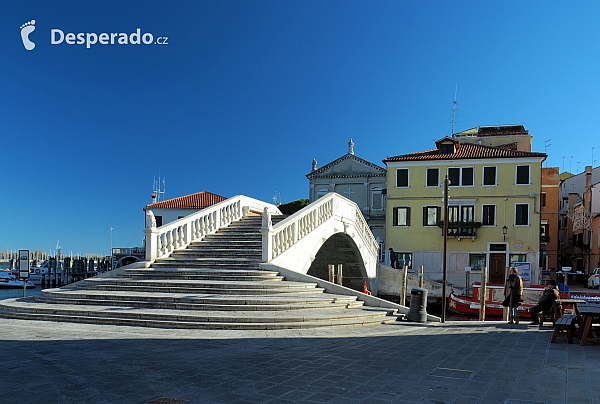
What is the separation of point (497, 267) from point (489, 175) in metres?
5.70

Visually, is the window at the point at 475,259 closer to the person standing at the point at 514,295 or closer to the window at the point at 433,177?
the window at the point at 433,177

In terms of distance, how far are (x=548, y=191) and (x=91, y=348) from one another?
124 feet

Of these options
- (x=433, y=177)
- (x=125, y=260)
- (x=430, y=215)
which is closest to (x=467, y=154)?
(x=433, y=177)

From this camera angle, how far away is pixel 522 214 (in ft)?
96.0

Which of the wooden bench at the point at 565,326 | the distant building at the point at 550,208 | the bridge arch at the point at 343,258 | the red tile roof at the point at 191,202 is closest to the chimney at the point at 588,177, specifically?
the distant building at the point at 550,208

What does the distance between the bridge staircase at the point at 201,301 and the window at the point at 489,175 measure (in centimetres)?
2127

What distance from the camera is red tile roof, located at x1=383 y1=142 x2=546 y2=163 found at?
29.7 metres

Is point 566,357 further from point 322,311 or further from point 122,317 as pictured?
point 122,317

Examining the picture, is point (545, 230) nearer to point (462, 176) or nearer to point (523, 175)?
point (523, 175)

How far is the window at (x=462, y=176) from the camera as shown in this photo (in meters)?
30.4

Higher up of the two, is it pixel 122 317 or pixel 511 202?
pixel 511 202

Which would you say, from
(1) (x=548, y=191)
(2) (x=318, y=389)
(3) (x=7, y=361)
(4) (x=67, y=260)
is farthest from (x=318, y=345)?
(4) (x=67, y=260)

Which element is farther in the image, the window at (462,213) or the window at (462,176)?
the window at (462,176)

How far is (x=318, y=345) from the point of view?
23.4 feet
